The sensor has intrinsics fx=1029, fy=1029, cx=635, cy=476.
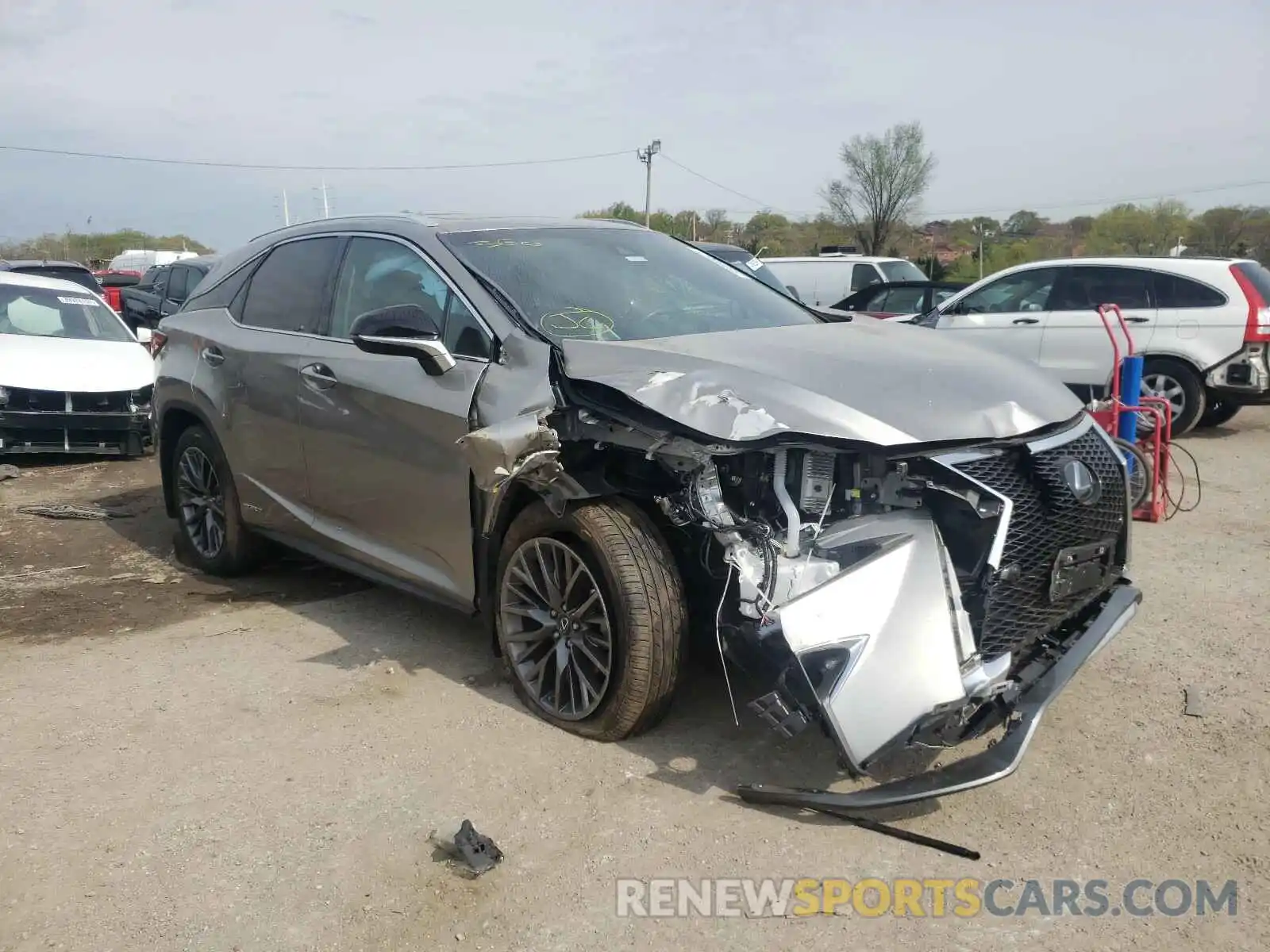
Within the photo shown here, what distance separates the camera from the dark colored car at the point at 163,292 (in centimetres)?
1584

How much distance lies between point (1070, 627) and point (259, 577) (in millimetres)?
4176

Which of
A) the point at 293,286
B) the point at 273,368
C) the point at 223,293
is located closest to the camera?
the point at 273,368

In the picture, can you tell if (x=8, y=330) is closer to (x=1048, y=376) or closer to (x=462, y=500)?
(x=462, y=500)

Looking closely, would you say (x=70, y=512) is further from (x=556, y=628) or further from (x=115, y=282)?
(x=115, y=282)

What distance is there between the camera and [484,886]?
111 inches

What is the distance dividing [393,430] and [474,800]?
152 cm

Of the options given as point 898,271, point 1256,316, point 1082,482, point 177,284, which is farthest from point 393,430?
point 177,284

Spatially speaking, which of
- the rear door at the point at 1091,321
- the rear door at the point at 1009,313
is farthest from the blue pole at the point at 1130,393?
the rear door at the point at 1009,313

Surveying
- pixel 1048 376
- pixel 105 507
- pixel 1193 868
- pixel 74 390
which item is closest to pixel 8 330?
pixel 74 390

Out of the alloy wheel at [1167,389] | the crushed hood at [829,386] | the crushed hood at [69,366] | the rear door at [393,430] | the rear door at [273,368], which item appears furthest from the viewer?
the alloy wheel at [1167,389]

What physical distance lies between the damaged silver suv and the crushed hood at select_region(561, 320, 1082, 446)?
0.04 ft

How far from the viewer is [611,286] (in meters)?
4.12

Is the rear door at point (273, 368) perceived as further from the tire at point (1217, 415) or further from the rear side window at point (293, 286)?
the tire at point (1217, 415)

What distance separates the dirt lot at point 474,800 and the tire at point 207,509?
0.59 meters
